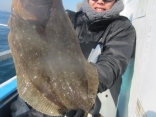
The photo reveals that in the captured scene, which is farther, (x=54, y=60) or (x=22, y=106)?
(x=22, y=106)

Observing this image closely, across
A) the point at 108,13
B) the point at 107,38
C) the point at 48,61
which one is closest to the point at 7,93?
the point at 48,61

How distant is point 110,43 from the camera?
7.76ft

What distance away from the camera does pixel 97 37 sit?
278cm

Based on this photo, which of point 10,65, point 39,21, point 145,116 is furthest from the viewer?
point 10,65

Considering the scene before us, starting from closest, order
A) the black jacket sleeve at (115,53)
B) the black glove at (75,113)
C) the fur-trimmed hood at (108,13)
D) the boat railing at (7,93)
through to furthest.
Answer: the black glove at (75,113)
the black jacket sleeve at (115,53)
the fur-trimmed hood at (108,13)
the boat railing at (7,93)

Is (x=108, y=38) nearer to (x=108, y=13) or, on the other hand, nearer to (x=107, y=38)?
(x=107, y=38)

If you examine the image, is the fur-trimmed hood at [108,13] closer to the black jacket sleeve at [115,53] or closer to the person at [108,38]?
the person at [108,38]

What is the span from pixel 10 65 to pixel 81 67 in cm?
635

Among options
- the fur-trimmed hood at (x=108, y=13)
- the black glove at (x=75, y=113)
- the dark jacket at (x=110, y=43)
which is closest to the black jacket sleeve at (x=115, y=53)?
the dark jacket at (x=110, y=43)

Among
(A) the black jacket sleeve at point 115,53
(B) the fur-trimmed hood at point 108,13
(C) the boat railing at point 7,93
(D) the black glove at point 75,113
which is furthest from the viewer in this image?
(C) the boat railing at point 7,93

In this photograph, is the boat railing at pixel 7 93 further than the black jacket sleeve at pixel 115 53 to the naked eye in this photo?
Yes

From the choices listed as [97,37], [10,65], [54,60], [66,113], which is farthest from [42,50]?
[10,65]

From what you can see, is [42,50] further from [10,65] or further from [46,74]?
[10,65]

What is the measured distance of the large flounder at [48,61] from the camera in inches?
71.6
